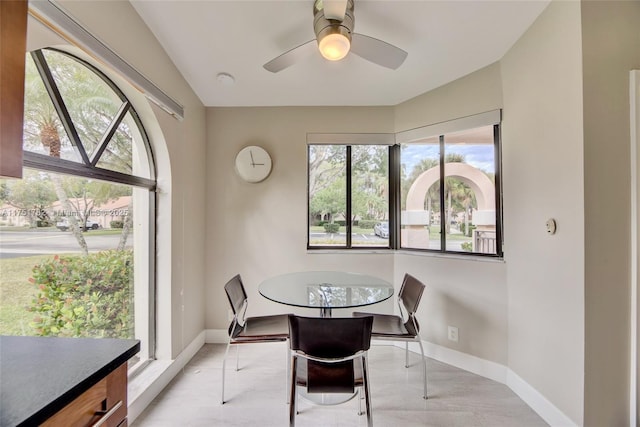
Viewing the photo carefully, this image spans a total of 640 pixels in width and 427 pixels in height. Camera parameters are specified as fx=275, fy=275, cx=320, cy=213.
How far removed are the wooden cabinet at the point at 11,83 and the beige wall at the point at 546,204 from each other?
237 centimetres

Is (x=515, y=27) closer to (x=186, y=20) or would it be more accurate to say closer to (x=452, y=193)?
(x=452, y=193)

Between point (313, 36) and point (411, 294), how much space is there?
2.03 metres

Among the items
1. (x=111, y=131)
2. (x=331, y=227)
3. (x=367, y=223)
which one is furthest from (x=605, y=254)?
(x=111, y=131)

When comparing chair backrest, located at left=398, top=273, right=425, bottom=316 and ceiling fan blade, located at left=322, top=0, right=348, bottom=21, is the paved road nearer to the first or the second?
ceiling fan blade, located at left=322, top=0, right=348, bottom=21

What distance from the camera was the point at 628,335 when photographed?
1494 mm

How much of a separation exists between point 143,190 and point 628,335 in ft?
10.5

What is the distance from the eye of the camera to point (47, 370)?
771 millimetres

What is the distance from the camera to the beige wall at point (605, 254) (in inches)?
58.9

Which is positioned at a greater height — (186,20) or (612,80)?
(186,20)

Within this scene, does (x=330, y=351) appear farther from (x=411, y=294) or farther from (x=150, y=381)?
(x=150, y=381)

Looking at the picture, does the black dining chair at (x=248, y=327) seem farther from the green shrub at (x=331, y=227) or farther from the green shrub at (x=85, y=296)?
the green shrub at (x=331, y=227)

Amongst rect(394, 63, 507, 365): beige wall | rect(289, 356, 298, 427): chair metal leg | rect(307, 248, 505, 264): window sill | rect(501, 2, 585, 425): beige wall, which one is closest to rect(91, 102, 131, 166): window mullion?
rect(289, 356, 298, 427): chair metal leg

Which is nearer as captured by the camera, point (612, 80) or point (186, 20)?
point (612, 80)

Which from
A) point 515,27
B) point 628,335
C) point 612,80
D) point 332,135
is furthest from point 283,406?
point 515,27
